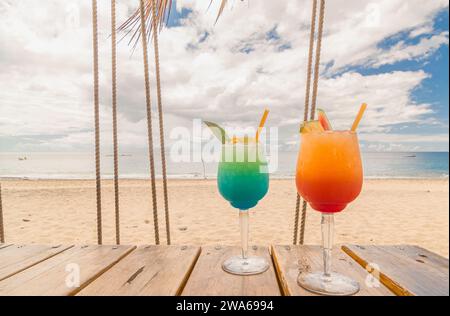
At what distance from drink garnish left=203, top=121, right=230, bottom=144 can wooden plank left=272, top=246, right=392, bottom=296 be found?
37 centimetres

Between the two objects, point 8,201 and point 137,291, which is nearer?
point 137,291

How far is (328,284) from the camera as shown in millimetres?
723

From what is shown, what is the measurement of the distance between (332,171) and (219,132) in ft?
1.18

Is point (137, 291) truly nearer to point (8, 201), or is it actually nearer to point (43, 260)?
point (43, 260)

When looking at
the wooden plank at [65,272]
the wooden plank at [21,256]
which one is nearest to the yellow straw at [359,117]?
the wooden plank at [65,272]

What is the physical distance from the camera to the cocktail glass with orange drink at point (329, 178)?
77 centimetres

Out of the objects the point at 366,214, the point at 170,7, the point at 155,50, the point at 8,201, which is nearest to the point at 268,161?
the point at 155,50

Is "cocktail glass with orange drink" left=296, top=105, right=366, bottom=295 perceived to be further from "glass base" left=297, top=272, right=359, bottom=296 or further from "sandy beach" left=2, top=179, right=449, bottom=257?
"sandy beach" left=2, top=179, right=449, bottom=257

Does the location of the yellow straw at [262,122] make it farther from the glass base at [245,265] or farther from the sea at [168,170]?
the sea at [168,170]

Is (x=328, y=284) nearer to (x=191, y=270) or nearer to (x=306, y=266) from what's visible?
(x=306, y=266)

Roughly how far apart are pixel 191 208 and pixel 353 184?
22.5 ft

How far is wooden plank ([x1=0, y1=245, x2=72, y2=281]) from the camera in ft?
2.76

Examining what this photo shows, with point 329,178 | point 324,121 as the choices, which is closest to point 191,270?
point 329,178
